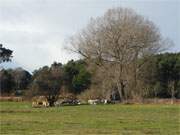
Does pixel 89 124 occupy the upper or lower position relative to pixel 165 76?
lower

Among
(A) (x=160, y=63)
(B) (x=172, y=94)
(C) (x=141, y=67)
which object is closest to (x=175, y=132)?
(C) (x=141, y=67)

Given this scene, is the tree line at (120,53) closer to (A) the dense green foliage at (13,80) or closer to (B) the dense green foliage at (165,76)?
(B) the dense green foliage at (165,76)

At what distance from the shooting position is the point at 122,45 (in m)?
52.0

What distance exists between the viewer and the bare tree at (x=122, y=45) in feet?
169

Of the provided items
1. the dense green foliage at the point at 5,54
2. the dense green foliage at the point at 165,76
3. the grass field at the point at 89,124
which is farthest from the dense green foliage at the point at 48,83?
the grass field at the point at 89,124

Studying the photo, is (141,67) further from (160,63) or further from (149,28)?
(160,63)

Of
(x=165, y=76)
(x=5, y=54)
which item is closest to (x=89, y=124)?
(x=5, y=54)

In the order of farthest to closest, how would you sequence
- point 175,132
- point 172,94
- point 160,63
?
point 160,63, point 172,94, point 175,132

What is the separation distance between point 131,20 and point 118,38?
7.20ft

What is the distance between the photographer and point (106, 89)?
5319 cm

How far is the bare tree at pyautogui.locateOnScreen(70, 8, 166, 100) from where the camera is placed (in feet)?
169

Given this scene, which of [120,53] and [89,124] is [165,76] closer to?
[120,53]

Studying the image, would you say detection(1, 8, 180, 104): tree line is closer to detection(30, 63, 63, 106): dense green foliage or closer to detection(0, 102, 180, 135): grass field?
detection(30, 63, 63, 106): dense green foliage

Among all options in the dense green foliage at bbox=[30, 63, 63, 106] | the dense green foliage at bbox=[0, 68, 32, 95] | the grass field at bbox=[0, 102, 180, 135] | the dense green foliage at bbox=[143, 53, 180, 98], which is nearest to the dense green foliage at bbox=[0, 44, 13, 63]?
the dense green foliage at bbox=[30, 63, 63, 106]
